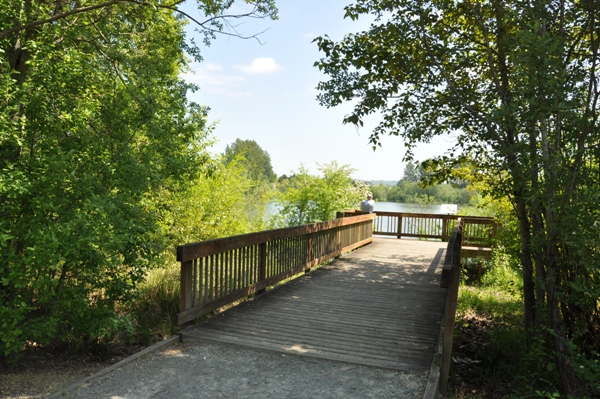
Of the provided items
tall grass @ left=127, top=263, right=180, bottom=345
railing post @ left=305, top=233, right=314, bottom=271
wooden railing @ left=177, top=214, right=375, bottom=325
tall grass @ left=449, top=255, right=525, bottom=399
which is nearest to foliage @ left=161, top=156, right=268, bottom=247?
tall grass @ left=127, top=263, right=180, bottom=345

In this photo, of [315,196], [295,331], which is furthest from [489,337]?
[315,196]

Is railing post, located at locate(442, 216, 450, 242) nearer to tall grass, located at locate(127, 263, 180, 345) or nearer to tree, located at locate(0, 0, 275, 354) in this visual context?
tall grass, located at locate(127, 263, 180, 345)

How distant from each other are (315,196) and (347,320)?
29.4ft

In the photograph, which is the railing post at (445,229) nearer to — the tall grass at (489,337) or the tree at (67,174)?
the tall grass at (489,337)

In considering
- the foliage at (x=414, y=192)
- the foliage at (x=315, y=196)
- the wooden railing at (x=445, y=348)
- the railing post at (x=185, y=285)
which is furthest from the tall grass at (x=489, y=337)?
the foliage at (x=414, y=192)

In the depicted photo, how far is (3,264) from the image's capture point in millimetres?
5062

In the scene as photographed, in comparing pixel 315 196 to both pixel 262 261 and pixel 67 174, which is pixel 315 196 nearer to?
pixel 262 261

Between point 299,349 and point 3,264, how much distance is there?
127 inches

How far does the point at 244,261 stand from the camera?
6676 mm

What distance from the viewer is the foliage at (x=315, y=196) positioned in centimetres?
1505

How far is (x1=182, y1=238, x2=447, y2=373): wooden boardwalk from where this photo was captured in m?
5.02

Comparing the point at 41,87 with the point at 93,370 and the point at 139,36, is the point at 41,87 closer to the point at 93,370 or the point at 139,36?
the point at 93,370

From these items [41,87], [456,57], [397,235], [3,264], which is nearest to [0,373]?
[3,264]

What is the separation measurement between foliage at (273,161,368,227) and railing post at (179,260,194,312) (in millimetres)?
9643
